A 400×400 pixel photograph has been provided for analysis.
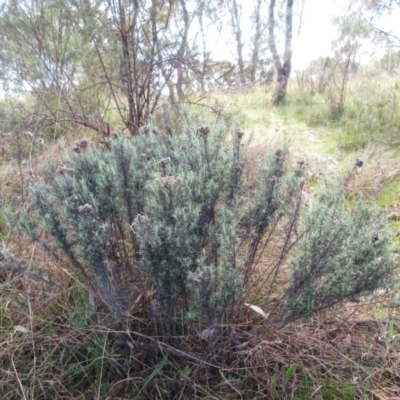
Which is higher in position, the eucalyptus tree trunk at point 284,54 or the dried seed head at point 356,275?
the eucalyptus tree trunk at point 284,54

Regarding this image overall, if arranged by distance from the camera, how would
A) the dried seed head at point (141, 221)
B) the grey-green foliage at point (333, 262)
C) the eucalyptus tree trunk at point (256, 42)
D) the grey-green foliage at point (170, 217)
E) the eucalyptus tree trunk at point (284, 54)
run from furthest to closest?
the eucalyptus tree trunk at point (284, 54), the eucalyptus tree trunk at point (256, 42), the grey-green foliage at point (333, 262), the grey-green foliage at point (170, 217), the dried seed head at point (141, 221)

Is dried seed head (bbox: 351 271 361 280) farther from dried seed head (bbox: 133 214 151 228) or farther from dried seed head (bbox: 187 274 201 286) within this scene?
dried seed head (bbox: 133 214 151 228)

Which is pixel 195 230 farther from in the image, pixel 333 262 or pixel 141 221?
pixel 333 262

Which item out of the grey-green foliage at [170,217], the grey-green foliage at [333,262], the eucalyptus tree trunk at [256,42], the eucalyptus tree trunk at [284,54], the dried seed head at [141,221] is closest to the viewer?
Result: the dried seed head at [141,221]

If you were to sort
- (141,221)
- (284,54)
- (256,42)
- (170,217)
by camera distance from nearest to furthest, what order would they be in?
(141,221), (170,217), (256,42), (284,54)

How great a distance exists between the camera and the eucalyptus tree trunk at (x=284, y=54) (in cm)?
698

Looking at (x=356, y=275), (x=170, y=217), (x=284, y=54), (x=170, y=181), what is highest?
(x=284, y=54)

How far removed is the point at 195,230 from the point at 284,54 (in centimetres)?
689

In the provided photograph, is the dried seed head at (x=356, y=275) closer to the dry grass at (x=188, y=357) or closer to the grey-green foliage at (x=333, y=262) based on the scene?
the grey-green foliage at (x=333, y=262)

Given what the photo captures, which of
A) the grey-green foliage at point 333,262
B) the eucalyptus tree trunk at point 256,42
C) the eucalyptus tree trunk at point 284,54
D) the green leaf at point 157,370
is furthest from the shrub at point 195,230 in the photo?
the eucalyptus tree trunk at point 284,54

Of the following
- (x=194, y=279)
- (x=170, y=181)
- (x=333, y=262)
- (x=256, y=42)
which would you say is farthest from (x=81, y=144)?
(x=256, y=42)

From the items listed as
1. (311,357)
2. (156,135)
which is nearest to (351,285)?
(311,357)

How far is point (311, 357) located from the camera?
5.08 feet

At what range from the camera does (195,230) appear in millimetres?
1434
